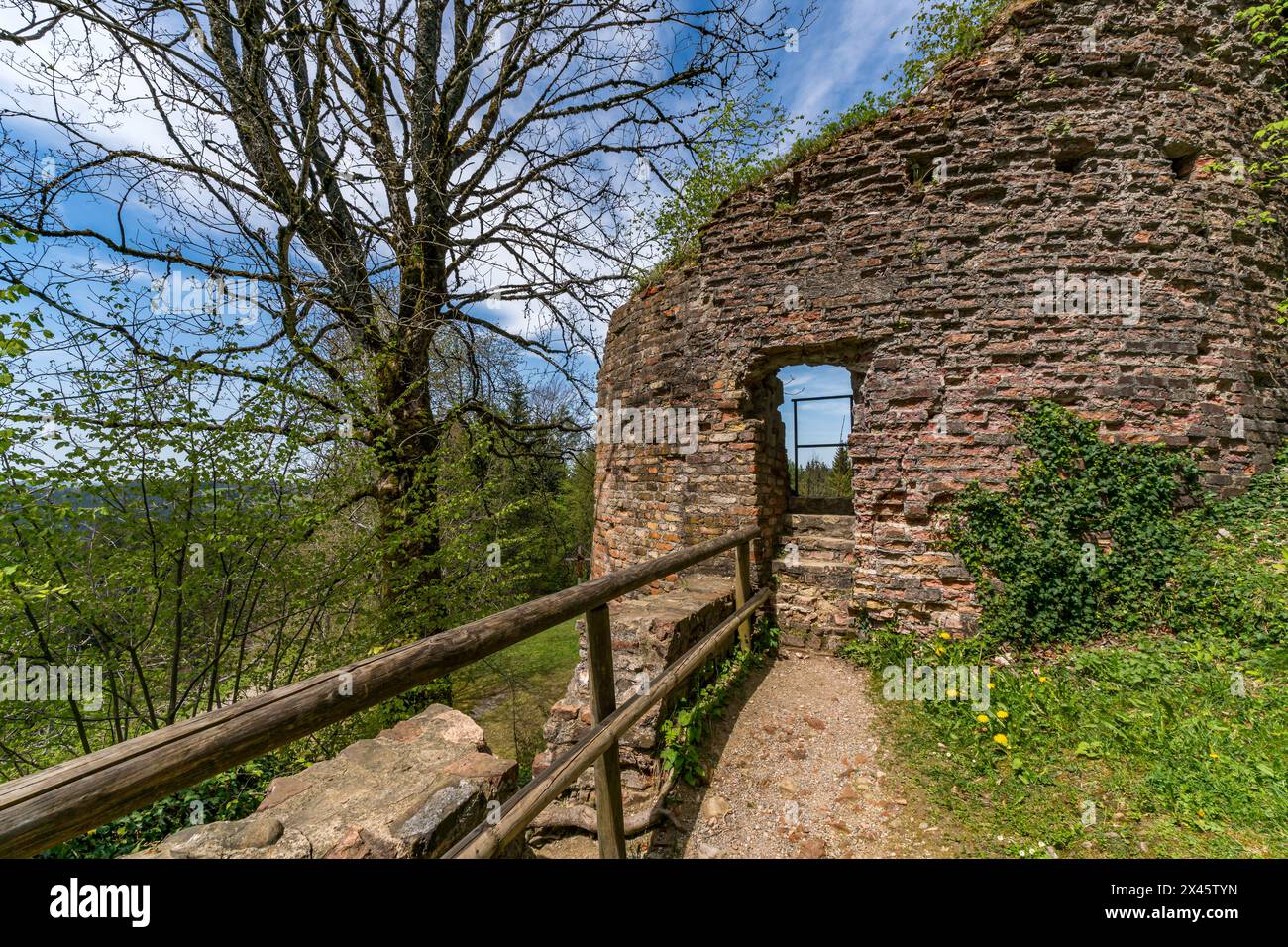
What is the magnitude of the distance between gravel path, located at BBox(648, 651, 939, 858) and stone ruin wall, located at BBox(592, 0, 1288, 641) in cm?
136

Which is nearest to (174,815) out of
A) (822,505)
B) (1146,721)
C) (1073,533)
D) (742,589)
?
(742,589)

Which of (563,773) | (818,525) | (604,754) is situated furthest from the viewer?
(818,525)

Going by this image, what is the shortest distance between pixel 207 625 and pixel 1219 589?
840cm

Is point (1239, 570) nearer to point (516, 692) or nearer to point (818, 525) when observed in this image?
point (818, 525)

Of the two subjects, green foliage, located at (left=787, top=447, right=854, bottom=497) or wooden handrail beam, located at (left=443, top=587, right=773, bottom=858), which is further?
green foliage, located at (left=787, top=447, right=854, bottom=497)

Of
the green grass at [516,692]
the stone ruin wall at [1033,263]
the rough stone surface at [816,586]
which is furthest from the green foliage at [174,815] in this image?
the stone ruin wall at [1033,263]

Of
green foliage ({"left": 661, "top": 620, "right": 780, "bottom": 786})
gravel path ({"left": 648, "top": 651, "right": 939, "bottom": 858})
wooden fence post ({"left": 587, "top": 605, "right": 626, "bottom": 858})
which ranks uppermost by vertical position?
wooden fence post ({"left": 587, "top": 605, "right": 626, "bottom": 858})

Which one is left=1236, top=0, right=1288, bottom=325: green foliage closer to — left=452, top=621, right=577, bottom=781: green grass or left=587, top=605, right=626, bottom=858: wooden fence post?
left=587, top=605, right=626, bottom=858: wooden fence post

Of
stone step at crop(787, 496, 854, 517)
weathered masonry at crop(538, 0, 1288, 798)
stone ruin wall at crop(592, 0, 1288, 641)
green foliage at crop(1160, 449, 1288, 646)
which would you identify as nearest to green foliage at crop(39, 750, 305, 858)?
weathered masonry at crop(538, 0, 1288, 798)

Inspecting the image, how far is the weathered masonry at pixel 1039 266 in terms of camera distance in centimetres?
414

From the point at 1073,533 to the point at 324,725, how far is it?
5.31 m

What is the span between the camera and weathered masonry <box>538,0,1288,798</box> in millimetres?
4145

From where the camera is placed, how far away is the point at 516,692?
9.80m
